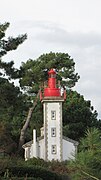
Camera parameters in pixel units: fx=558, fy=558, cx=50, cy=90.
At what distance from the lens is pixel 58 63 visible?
54.1m

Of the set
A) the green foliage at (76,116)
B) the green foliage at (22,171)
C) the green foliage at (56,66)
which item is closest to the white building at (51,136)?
the green foliage at (56,66)

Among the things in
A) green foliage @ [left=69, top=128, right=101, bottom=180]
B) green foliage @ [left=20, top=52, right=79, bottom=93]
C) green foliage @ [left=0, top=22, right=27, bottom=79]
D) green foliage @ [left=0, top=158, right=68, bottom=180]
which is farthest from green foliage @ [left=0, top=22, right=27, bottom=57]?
green foliage @ [left=69, top=128, right=101, bottom=180]

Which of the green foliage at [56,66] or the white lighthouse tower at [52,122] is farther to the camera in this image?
the green foliage at [56,66]

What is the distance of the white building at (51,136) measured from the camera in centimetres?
4491

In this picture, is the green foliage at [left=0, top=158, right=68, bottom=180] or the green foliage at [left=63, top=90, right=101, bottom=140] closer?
the green foliage at [left=0, top=158, right=68, bottom=180]

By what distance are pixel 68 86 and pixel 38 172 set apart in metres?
32.3

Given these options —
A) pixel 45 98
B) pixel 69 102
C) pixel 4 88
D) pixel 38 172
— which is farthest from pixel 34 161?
pixel 69 102

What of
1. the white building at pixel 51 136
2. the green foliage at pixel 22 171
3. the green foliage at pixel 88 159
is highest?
the white building at pixel 51 136

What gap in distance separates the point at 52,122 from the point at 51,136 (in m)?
1.15

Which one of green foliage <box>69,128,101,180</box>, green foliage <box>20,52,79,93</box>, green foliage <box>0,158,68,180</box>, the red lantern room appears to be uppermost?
green foliage <box>20,52,79,93</box>

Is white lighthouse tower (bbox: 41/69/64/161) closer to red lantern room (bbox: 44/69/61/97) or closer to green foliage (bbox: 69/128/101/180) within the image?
red lantern room (bbox: 44/69/61/97)

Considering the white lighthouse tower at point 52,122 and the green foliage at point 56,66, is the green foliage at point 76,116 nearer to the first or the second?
the green foliage at point 56,66

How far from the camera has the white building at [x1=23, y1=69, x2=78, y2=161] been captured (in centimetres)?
4491

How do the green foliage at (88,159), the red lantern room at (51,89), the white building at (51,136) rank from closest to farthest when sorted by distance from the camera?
1. the green foliage at (88,159)
2. the red lantern room at (51,89)
3. the white building at (51,136)
